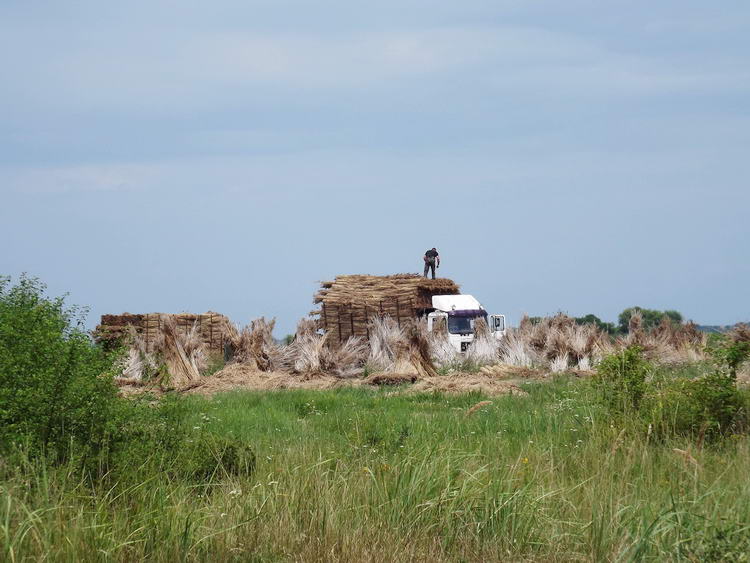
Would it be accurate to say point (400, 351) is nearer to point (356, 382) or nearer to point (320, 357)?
point (356, 382)

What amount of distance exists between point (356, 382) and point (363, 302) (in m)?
6.87

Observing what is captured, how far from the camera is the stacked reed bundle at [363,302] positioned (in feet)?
89.2

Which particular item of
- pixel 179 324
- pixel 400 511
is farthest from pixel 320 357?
pixel 400 511

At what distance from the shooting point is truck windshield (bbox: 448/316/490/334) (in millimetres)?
31266

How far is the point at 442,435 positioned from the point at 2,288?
7.44 meters

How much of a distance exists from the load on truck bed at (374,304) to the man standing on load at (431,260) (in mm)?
4160

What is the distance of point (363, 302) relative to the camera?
2739 centimetres

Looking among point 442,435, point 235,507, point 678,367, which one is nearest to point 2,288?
point 442,435

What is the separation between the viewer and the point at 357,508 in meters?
7.00

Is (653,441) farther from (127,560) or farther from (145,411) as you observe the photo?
(127,560)

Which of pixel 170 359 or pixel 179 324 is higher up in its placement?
pixel 179 324

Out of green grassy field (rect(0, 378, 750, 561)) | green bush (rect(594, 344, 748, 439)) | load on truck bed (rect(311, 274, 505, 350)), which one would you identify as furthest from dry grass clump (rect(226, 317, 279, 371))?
green grassy field (rect(0, 378, 750, 561))

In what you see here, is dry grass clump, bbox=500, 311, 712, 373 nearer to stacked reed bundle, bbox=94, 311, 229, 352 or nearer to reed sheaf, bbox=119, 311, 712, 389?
reed sheaf, bbox=119, 311, 712, 389

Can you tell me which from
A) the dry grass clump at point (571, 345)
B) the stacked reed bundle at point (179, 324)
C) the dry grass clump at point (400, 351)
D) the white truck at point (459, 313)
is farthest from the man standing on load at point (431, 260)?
the dry grass clump at point (400, 351)
